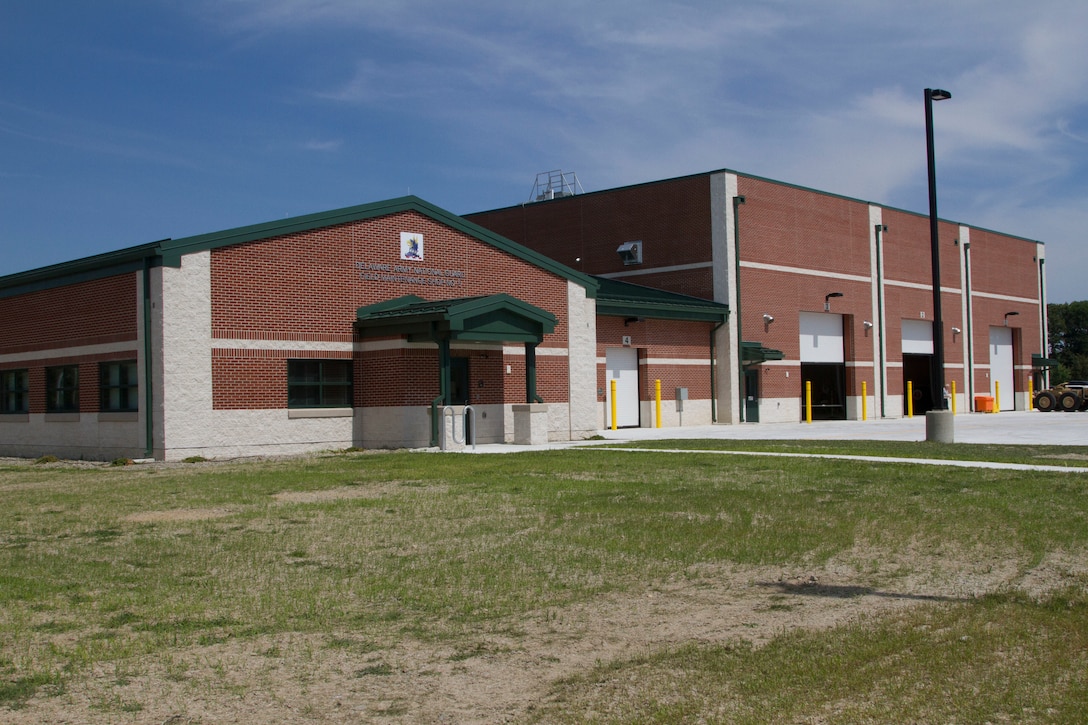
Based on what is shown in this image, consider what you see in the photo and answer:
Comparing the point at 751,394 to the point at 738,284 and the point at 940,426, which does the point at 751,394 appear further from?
the point at 940,426

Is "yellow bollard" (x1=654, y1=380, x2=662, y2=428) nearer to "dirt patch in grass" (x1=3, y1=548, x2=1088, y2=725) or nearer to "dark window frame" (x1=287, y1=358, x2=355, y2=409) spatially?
"dark window frame" (x1=287, y1=358, x2=355, y2=409)

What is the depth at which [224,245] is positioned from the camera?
24.3 metres

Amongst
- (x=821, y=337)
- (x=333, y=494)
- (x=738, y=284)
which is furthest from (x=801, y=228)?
(x=333, y=494)

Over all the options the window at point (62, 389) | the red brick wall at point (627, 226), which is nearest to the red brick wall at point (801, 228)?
the red brick wall at point (627, 226)

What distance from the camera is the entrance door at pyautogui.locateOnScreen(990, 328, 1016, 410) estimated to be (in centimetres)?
5838

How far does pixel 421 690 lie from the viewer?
6.46m

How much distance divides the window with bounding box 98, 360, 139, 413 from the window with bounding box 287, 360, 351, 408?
350cm

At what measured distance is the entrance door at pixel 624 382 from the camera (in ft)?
124

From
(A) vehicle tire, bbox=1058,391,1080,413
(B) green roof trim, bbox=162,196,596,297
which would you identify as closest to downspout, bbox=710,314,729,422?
(B) green roof trim, bbox=162,196,596,297

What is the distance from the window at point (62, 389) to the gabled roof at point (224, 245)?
221cm

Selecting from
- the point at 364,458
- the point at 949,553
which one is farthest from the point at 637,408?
the point at 949,553

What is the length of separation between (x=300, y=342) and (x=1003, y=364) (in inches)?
1812

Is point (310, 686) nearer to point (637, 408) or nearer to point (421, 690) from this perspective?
point (421, 690)

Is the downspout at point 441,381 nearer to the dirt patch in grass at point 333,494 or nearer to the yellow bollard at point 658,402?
the dirt patch in grass at point 333,494
